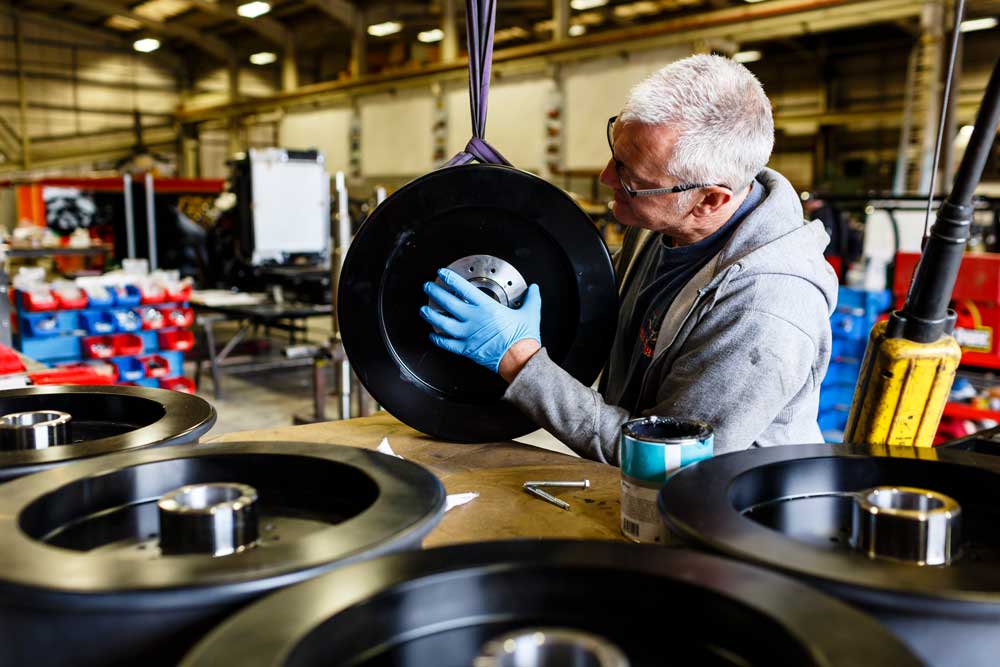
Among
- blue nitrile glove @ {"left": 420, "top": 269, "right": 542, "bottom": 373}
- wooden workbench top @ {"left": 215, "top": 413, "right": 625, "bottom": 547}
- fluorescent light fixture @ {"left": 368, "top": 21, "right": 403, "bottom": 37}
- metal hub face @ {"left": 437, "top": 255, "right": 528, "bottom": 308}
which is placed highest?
fluorescent light fixture @ {"left": 368, "top": 21, "right": 403, "bottom": 37}

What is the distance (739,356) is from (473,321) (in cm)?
38

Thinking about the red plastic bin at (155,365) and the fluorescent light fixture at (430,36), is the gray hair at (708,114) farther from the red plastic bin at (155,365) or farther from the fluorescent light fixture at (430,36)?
the fluorescent light fixture at (430,36)

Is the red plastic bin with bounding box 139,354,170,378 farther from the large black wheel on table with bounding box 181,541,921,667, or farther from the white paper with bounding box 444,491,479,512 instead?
the large black wheel on table with bounding box 181,541,921,667

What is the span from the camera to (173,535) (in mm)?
675

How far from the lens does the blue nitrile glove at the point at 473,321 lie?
1249 millimetres

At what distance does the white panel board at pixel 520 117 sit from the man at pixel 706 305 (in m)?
7.00

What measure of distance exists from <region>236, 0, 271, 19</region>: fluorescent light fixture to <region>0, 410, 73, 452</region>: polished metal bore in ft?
37.2

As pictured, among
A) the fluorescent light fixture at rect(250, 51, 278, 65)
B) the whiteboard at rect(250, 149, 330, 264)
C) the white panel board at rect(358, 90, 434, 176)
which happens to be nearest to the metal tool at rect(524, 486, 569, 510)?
the whiteboard at rect(250, 149, 330, 264)

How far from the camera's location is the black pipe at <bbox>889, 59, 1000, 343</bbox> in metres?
0.79

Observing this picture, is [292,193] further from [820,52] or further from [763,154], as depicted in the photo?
[820,52]

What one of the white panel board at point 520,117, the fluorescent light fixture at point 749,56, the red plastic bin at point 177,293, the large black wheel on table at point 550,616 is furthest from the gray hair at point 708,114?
the fluorescent light fixture at point 749,56

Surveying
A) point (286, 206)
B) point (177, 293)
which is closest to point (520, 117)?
point (286, 206)

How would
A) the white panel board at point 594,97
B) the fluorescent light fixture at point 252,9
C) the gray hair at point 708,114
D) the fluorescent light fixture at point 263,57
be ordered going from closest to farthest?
the gray hair at point 708,114 < the white panel board at point 594,97 < the fluorescent light fixture at point 252,9 < the fluorescent light fixture at point 263,57

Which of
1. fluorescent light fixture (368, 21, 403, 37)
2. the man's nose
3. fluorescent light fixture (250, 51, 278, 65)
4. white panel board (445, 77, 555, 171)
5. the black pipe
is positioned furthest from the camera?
fluorescent light fixture (250, 51, 278, 65)
